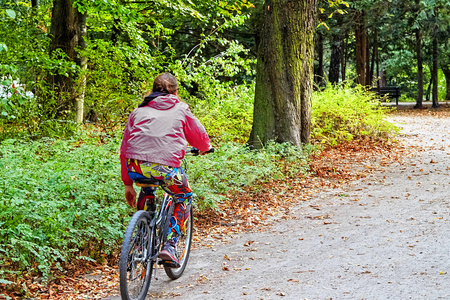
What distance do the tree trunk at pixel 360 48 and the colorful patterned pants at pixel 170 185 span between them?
63.3 ft

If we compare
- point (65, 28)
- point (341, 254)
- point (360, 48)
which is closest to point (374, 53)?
point (360, 48)

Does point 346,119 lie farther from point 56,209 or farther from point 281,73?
point 56,209

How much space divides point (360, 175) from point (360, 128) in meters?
4.22

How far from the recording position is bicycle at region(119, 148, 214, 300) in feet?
12.4

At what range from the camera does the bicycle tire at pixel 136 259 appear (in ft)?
12.3

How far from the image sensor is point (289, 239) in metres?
6.30

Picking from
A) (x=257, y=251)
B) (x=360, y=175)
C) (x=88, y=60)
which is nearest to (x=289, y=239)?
(x=257, y=251)

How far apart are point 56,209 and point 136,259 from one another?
1.47m

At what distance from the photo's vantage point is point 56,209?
5.00m

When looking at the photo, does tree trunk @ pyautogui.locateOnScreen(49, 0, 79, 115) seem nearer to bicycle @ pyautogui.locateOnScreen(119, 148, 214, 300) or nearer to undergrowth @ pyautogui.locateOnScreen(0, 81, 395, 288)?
undergrowth @ pyautogui.locateOnScreen(0, 81, 395, 288)

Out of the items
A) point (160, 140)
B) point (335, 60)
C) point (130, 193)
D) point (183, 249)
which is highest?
point (335, 60)

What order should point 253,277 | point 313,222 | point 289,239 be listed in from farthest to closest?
point 313,222 < point 289,239 < point 253,277

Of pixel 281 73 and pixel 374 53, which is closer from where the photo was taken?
pixel 281 73

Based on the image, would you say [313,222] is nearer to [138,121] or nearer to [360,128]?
[138,121]
